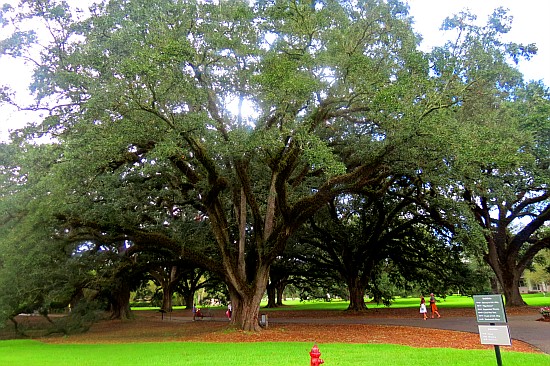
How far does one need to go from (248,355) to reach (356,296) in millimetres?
18632

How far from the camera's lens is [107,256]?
2178cm

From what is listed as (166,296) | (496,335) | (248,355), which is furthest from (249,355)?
(166,296)

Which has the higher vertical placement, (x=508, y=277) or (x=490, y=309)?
(x=508, y=277)

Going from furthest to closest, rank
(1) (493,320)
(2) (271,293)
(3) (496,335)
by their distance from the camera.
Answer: (2) (271,293)
(1) (493,320)
(3) (496,335)

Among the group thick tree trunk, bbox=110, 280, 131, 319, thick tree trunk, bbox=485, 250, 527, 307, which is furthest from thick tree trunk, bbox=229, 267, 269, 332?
thick tree trunk, bbox=110, 280, 131, 319

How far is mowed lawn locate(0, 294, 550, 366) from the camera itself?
29.6 feet

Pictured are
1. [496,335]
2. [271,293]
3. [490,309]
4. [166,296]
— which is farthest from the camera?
[271,293]

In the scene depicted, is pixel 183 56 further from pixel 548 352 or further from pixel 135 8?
pixel 548 352

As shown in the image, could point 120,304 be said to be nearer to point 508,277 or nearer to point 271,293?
point 271,293

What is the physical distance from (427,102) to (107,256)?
691 inches

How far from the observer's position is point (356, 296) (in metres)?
28.0

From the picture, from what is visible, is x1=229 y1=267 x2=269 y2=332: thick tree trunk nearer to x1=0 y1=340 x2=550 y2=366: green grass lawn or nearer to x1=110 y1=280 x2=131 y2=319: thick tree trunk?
x1=0 y1=340 x2=550 y2=366: green grass lawn

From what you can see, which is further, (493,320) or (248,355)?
(248,355)

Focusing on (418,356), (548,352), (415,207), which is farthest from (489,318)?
(415,207)
